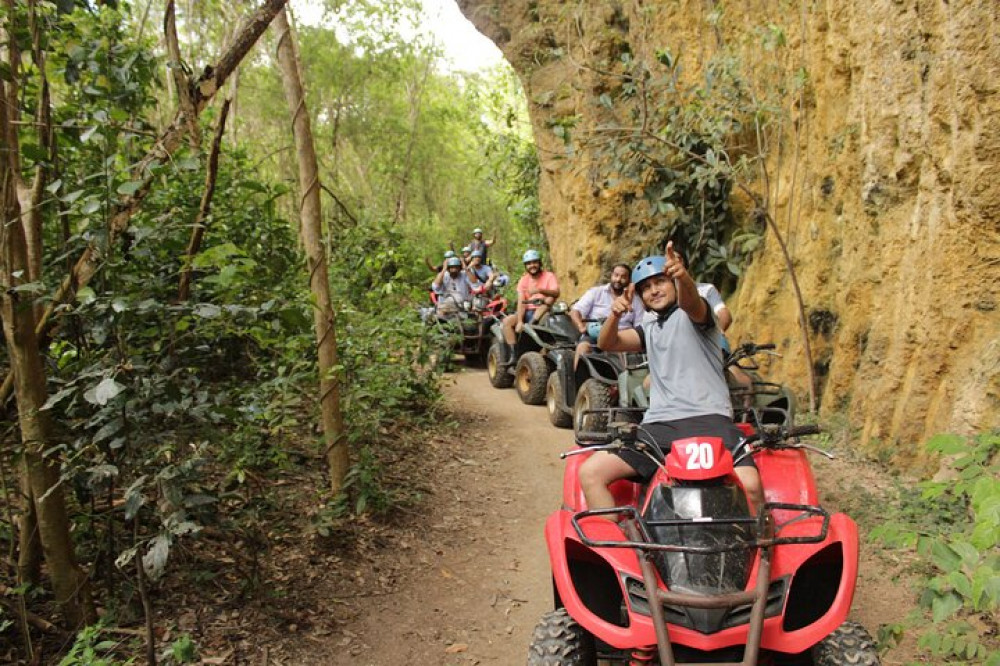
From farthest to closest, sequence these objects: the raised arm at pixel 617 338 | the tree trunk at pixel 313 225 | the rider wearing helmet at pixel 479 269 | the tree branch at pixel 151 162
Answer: the rider wearing helmet at pixel 479 269 < the tree trunk at pixel 313 225 < the raised arm at pixel 617 338 < the tree branch at pixel 151 162

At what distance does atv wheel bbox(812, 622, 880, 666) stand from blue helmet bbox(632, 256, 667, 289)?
1746 mm

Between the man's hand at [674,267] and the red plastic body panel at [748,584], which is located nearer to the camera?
the red plastic body panel at [748,584]

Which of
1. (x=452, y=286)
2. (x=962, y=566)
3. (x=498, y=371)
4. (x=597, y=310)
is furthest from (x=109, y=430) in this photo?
(x=452, y=286)

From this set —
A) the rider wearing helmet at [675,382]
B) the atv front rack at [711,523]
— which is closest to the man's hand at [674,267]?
the rider wearing helmet at [675,382]

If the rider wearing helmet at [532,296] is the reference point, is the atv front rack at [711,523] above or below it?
below

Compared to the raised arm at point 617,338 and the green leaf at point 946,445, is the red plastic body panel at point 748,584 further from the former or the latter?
the raised arm at point 617,338

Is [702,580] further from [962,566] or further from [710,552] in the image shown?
[962,566]

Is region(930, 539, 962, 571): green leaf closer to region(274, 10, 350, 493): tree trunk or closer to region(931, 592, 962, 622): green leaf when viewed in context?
region(931, 592, 962, 622): green leaf

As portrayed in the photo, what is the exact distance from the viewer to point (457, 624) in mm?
3732

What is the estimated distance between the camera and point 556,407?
7.59 metres

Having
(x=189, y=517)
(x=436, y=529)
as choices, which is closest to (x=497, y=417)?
(x=436, y=529)

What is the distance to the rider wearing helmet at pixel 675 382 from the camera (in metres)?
3.05

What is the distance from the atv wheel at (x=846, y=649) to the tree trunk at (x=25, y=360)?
2.86 metres

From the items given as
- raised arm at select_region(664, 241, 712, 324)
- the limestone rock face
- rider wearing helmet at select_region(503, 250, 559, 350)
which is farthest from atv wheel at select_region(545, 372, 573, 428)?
raised arm at select_region(664, 241, 712, 324)
